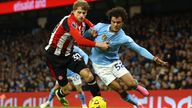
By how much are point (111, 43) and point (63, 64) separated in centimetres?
114

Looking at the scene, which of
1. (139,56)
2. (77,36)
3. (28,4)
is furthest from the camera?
(28,4)

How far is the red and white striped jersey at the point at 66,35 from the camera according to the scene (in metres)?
8.50

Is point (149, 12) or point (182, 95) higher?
point (149, 12)

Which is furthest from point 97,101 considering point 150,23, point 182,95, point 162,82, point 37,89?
point 37,89

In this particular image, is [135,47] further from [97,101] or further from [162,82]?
[162,82]

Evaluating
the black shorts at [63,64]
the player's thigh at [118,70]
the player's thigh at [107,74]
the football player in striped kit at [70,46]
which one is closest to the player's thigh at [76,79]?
the football player in striped kit at [70,46]

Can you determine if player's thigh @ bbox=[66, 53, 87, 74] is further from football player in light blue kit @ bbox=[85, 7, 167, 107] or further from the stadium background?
the stadium background

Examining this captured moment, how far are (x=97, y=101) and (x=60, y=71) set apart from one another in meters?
1.99

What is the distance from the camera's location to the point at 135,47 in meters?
8.89

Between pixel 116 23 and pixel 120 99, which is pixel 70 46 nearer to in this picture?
pixel 116 23

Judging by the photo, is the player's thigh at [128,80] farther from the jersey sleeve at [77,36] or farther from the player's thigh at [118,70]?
the jersey sleeve at [77,36]

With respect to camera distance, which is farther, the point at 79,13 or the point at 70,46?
the point at 70,46

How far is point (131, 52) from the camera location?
19.2m

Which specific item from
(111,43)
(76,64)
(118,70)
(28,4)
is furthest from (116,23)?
(28,4)
